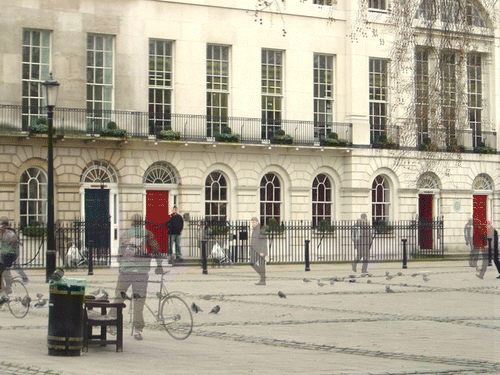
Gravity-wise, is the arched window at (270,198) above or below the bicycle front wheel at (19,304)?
above

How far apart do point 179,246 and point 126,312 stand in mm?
16034

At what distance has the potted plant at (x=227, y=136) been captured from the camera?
37.8m

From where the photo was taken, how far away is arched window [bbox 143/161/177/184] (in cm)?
3703

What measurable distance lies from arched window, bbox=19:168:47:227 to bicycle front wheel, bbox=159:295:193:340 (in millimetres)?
20479

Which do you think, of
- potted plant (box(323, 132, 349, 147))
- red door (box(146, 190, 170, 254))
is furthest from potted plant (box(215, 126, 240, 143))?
potted plant (box(323, 132, 349, 147))

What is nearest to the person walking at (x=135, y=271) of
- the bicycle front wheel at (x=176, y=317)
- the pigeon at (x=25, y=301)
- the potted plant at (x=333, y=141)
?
the bicycle front wheel at (x=176, y=317)

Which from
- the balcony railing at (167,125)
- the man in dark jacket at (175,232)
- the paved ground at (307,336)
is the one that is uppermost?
the balcony railing at (167,125)

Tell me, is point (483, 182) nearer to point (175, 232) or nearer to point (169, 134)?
point (169, 134)

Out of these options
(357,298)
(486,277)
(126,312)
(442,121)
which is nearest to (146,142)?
(486,277)

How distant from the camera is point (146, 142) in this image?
119ft

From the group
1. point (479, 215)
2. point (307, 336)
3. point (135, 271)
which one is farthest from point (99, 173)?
point (307, 336)

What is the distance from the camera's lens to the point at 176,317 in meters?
14.3

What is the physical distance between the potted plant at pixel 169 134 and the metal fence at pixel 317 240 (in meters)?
3.14

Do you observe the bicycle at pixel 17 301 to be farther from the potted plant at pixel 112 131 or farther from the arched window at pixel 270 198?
the arched window at pixel 270 198
